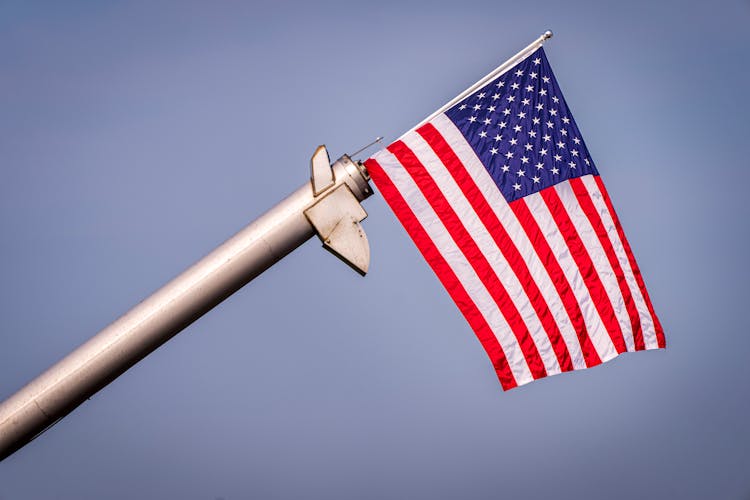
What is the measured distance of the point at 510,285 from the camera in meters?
13.0

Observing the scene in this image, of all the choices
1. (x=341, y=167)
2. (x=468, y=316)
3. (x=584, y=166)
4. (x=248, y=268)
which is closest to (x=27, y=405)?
(x=248, y=268)

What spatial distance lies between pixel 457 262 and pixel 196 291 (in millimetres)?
4873

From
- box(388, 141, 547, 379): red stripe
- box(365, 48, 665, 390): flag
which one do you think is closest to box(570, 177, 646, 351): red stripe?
box(365, 48, 665, 390): flag

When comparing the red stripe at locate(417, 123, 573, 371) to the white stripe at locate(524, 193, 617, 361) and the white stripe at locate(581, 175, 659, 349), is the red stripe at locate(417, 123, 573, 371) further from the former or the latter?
the white stripe at locate(581, 175, 659, 349)

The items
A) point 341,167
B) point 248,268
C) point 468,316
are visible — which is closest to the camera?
point 248,268

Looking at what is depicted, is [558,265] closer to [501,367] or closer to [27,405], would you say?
[501,367]

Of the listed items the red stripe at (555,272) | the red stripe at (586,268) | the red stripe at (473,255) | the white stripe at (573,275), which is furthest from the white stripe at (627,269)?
the red stripe at (473,255)

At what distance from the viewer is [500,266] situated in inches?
511

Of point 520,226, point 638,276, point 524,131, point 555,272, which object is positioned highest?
point 524,131

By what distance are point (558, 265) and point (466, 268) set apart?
69.9 inches

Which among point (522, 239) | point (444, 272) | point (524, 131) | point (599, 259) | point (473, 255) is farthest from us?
point (524, 131)

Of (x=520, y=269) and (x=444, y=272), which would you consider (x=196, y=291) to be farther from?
(x=520, y=269)

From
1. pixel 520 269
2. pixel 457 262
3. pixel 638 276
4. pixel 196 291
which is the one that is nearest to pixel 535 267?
pixel 520 269

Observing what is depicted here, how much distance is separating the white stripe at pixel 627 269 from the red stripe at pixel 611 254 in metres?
0.06
